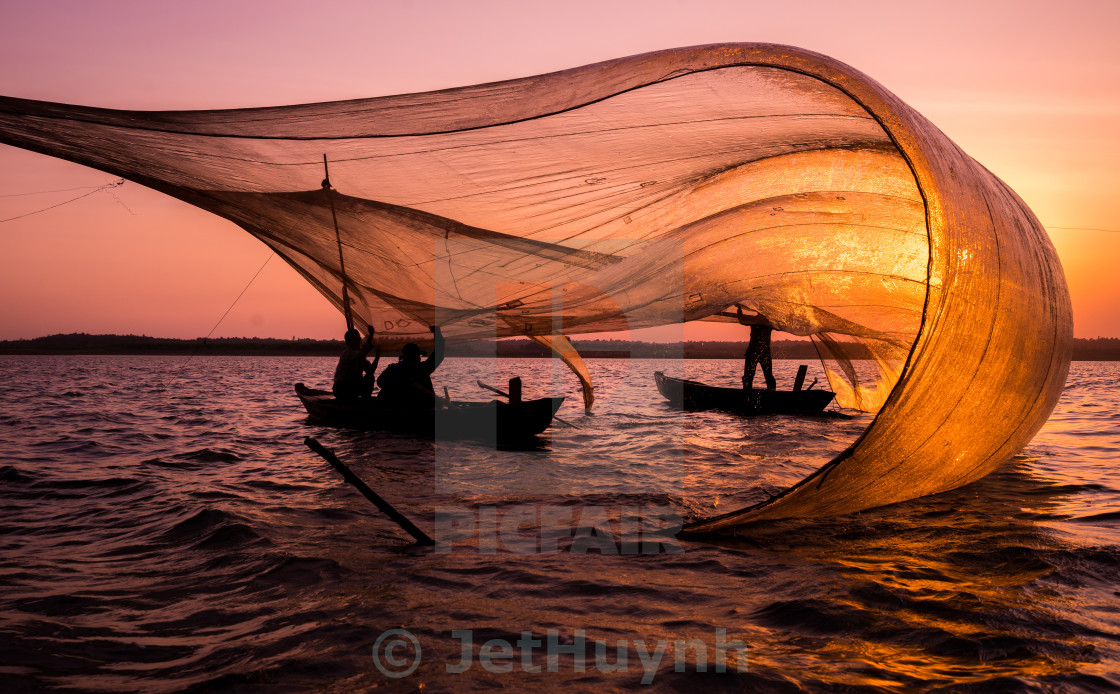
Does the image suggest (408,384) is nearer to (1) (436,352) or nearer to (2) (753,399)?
(1) (436,352)

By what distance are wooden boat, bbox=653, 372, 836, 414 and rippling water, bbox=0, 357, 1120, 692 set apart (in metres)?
8.05

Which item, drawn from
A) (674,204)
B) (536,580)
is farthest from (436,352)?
(536,580)

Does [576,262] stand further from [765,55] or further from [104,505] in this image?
[104,505]

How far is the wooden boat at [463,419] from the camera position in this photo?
11.2 meters

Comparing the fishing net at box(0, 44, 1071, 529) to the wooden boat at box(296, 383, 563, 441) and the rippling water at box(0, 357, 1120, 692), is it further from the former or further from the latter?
the wooden boat at box(296, 383, 563, 441)

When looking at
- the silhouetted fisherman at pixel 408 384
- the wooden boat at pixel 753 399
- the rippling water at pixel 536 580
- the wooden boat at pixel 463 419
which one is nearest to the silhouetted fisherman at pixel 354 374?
the wooden boat at pixel 463 419

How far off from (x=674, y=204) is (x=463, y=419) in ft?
20.1

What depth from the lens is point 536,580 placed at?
457cm

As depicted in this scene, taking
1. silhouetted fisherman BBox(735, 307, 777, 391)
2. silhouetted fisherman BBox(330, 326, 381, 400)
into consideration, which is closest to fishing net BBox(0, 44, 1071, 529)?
silhouetted fisherman BBox(330, 326, 381, 400)

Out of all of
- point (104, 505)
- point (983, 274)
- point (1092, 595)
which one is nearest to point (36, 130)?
point (104, 505)

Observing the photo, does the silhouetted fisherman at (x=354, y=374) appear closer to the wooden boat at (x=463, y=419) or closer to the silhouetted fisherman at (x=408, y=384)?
the wooden boat at (x=463, y=419)

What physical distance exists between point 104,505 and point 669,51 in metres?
7.40

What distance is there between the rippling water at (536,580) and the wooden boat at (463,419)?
2.04 metres

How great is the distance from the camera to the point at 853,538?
5551 millimetres
